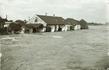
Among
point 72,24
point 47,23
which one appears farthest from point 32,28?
point 72,24

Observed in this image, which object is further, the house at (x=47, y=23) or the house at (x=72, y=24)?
the house at (x=72, y=24)

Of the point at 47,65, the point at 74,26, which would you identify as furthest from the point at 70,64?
the point at 74,26

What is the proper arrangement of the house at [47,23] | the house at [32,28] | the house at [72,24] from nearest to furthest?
1. the house at [32,28]
2. the house at [47,23]
3. the house at [72,24]

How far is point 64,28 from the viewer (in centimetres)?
6412

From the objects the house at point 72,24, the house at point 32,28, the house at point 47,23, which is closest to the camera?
the house at point 32,28

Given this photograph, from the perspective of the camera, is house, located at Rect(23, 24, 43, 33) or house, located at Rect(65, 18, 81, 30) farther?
house, located at Rect(65, 18, 81, 30)

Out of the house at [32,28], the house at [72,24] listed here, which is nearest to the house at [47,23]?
the house at [32,28]

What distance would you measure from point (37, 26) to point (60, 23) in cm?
1339

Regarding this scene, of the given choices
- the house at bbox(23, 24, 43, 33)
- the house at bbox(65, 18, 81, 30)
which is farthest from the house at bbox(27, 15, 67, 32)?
the house at bbox(65, 18, 81, 30)

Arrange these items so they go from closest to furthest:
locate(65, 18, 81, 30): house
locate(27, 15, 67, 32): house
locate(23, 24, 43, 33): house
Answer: locate(23, 24, 43, 33): house < locate(27, 15, 67, 32): house < locate(65, 18, 81, 30): house

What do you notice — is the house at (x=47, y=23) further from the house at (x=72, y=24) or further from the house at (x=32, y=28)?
the house at (x=72, y=24)

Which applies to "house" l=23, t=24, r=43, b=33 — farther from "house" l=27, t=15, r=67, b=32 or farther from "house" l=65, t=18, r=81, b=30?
"house" l=65, t=18, r=81, b=30

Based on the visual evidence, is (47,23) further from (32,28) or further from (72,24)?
(72,24)

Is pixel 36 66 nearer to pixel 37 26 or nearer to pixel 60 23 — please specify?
pixel 37 26
